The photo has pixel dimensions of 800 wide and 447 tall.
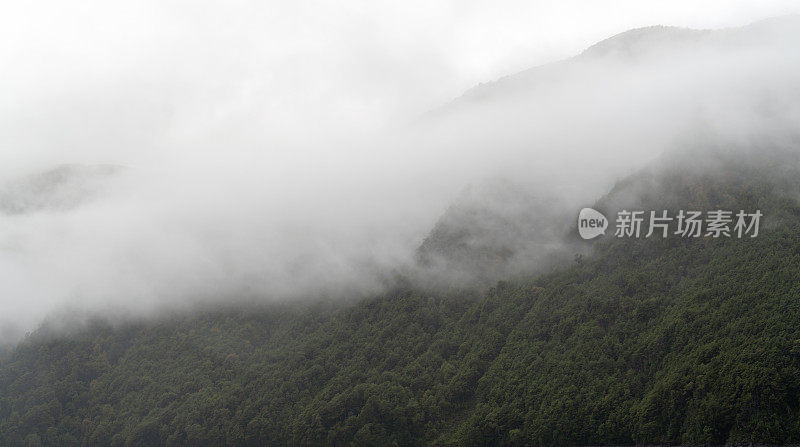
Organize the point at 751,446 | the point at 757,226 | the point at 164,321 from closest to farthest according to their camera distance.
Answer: the point at 751,446 < the point at 757,226 < the point at 164,321

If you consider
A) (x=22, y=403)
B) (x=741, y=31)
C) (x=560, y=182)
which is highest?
(x=741, y=31)

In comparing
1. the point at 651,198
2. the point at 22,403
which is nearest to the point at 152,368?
the point at 22,403

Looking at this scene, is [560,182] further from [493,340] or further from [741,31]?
[741,31]

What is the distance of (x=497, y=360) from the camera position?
330ft

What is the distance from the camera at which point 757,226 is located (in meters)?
91.2

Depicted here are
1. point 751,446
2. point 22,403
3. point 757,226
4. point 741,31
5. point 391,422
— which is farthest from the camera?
point 741,31

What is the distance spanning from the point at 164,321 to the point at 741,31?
7450 inches

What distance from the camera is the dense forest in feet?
237

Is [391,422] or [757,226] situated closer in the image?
[757,226]

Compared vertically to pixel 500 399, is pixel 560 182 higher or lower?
higher

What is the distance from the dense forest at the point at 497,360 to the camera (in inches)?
2844

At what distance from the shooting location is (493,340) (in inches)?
4158

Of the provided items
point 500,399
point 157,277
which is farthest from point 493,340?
point 157,277

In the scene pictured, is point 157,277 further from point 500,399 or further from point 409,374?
point 500,399
